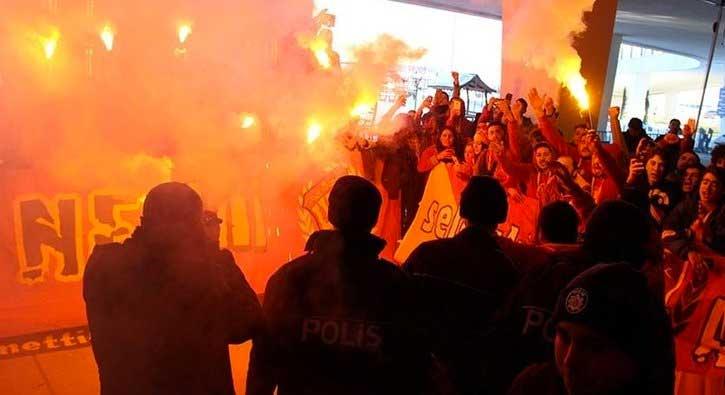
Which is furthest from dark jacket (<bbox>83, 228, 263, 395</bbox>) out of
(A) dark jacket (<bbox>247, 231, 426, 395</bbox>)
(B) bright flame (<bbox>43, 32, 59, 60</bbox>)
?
(B) bright flame (<bbox>43, 32, 59, 60</bbox>)

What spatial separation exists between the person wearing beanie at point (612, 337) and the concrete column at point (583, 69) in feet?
24.1

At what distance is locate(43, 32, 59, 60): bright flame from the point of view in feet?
15.8

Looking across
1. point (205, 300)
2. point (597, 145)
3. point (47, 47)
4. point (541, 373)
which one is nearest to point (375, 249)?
point (205, 300)

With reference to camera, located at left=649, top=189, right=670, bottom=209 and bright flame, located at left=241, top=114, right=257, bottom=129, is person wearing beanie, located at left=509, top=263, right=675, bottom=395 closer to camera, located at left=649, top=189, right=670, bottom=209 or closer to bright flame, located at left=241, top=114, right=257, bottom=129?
camera, located at left=649, top=189, right=670, bottom=209


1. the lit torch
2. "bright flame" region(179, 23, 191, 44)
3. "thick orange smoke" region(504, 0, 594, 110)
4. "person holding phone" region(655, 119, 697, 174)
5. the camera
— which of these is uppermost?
"thick orange smoke" region(504, 0, 594, 110)

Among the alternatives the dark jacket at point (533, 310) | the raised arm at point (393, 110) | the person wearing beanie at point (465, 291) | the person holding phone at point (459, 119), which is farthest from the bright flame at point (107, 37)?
the dark jacket at point (533, 310)

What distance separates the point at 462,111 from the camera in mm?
6746

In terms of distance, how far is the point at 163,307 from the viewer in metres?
2.04

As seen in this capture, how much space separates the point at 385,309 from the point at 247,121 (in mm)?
3272

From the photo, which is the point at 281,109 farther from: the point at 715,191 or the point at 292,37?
the point at 715,191

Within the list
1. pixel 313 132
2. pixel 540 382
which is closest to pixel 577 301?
pixel 540 382

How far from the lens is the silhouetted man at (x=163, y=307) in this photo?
80.0 inches

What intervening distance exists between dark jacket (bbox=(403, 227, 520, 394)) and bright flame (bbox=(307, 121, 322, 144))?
123 inches

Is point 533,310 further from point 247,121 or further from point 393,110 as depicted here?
point 393,110
